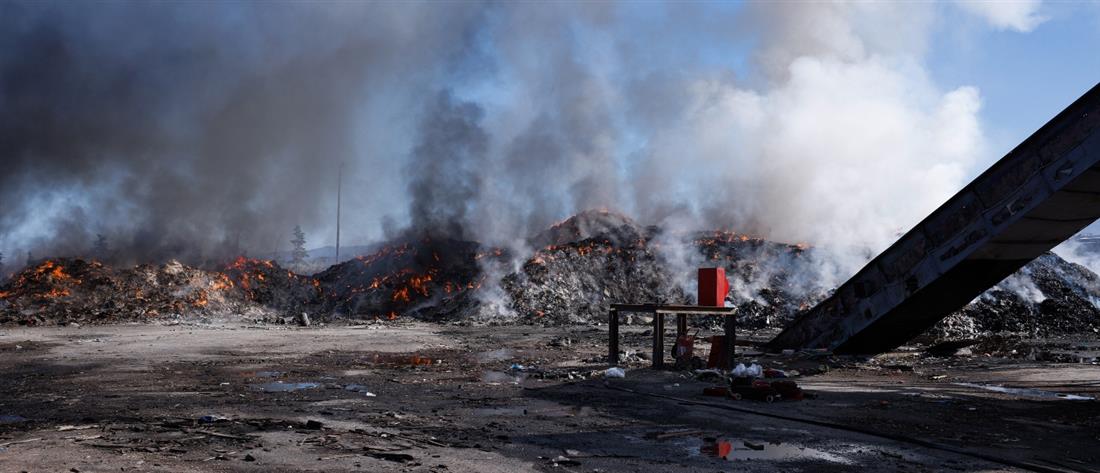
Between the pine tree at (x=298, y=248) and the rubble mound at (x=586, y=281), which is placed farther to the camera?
the pine tree at (x=298, y=248)

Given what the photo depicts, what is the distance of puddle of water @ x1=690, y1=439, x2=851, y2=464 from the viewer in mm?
5520

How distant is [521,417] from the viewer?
7344 mm

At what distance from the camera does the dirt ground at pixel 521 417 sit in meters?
5.32

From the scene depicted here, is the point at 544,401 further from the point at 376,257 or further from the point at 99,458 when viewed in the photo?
the point at 376,257

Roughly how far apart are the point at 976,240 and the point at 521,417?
27.6 feet

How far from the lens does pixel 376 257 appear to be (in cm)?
4038

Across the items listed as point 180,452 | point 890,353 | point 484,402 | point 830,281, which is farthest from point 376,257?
point 180,452

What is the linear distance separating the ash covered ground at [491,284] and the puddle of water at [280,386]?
66.8 feet

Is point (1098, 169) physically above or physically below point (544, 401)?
above

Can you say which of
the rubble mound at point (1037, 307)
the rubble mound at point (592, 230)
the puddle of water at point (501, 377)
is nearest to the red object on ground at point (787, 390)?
the puddle of water at point (501, 377)

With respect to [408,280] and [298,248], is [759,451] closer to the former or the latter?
[408,280]

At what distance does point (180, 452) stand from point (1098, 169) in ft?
38.4

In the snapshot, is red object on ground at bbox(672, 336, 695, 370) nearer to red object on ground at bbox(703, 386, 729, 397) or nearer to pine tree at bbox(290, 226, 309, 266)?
red object on ground at bbox(703, 386, 729, 397)

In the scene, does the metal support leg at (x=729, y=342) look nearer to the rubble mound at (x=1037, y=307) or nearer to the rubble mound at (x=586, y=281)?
the rubble mound at (x=1037, y=307)
